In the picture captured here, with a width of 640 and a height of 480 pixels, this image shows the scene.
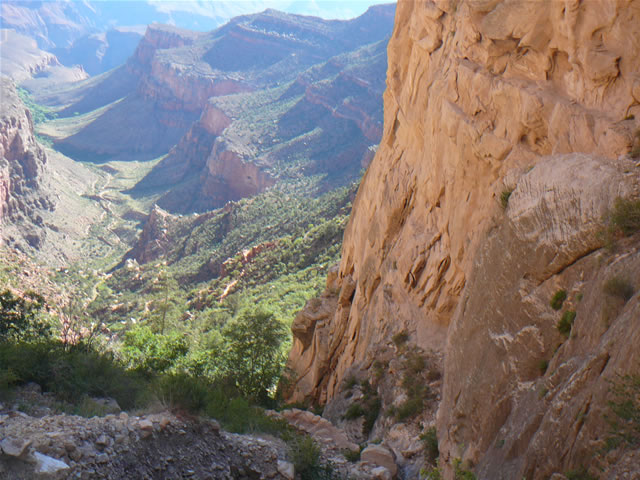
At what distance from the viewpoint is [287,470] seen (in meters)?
12.5

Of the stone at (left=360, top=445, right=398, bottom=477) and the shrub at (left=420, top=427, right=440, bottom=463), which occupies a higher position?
the shrub at (left=420, top=427, right=440, bottom=463)

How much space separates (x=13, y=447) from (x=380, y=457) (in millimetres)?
8874

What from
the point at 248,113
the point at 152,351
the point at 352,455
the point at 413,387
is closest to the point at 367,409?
the point at 413,387

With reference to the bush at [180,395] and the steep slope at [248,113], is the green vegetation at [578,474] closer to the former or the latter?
the bush at [180,395]

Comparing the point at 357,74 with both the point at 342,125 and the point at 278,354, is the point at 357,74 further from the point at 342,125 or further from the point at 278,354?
the point at 278,354

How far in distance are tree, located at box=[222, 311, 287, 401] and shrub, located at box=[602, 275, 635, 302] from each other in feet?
65.6

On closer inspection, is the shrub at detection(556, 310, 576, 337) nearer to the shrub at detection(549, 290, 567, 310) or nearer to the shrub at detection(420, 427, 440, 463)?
the shrub at detection(549, 290, 567, 310)

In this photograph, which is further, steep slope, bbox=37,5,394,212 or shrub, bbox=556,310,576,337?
steep slope, bbox=37,5,394,212

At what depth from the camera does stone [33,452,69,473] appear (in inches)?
359

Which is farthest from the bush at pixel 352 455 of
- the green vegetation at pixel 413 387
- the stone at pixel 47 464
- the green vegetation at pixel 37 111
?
the green vegetation at pixel 37 111

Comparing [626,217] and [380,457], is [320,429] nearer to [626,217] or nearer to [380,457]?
[380,457]

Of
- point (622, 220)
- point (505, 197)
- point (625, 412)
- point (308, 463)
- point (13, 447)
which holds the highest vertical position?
point (622, 220)

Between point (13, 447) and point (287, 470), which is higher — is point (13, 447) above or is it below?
above

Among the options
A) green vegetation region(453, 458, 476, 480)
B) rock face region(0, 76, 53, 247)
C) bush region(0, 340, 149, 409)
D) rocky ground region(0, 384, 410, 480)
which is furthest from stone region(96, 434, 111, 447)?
rock face region(0, 76, 53, 247)
